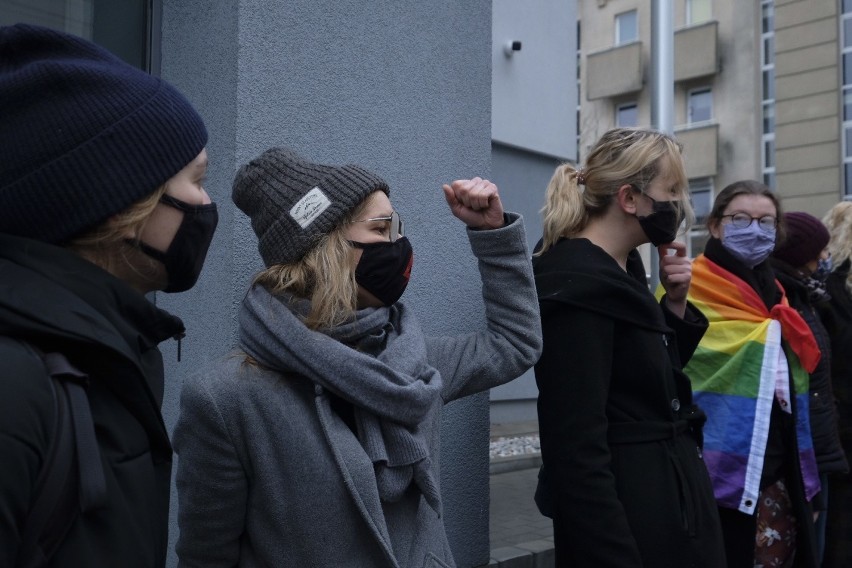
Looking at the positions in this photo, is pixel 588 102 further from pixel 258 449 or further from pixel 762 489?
pixel 258 449

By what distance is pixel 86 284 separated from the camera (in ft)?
4.19

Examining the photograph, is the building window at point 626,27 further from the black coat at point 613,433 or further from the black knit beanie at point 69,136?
the black knit beanie at point 69,136

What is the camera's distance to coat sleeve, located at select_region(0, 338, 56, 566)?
1.02m

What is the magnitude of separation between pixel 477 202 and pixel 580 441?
732 mm

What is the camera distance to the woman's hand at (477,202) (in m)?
2.23

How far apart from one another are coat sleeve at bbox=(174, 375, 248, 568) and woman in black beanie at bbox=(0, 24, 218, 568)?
337mm

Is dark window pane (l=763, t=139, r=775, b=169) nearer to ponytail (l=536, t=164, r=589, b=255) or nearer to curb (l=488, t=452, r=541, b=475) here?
curb (l=488, t=452, r=541, b=475)

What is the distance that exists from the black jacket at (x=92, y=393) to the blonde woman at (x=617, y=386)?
4.10 ft

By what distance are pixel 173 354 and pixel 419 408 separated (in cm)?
138

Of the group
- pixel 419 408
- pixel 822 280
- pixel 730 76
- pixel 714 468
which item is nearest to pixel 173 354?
pixel 419 408

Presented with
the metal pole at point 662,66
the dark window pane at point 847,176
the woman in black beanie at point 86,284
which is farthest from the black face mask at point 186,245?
the dark window pane at point 847,176

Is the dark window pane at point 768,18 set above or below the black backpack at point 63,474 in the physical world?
above

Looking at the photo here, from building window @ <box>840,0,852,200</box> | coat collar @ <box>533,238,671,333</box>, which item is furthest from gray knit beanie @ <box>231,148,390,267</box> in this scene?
building window @ <box>840,0,852,200</box>

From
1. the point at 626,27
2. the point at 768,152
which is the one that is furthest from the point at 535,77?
the point at 626,27
